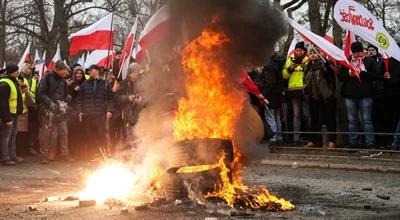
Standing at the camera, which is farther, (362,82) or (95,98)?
(95,98)

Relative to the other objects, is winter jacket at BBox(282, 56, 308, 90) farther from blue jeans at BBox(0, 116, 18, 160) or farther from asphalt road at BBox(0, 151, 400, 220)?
blue jeans at BBox(0, 116, 18, 160)

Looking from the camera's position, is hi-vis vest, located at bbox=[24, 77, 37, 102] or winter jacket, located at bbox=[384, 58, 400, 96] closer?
winter jacket, located at bbox=[384, 58, 400, 96]

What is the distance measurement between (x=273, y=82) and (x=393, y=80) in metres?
2.51

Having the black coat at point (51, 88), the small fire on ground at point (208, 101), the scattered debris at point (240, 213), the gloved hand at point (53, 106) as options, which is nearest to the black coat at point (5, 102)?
the black coat at point (51, 88)

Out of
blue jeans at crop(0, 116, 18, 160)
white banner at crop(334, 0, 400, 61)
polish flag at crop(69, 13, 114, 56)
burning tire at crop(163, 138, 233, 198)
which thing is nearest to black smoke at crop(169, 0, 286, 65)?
burning tire at crop(163, 138, 233, 198)

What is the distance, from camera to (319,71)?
41.1ft

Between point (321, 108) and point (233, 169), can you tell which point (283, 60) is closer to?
point (321, 108)

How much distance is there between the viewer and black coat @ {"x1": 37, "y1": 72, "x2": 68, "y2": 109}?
12.8m

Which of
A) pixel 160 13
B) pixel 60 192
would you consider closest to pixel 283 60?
pixel 160 13

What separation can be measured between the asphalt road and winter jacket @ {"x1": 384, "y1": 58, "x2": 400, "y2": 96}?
1529 mm

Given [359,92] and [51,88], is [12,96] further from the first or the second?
[359,92]

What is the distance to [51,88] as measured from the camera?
1285cm

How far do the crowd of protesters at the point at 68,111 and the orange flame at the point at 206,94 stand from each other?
4188mm

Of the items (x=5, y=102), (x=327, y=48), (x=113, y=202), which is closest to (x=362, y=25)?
(x=327, y=48)
